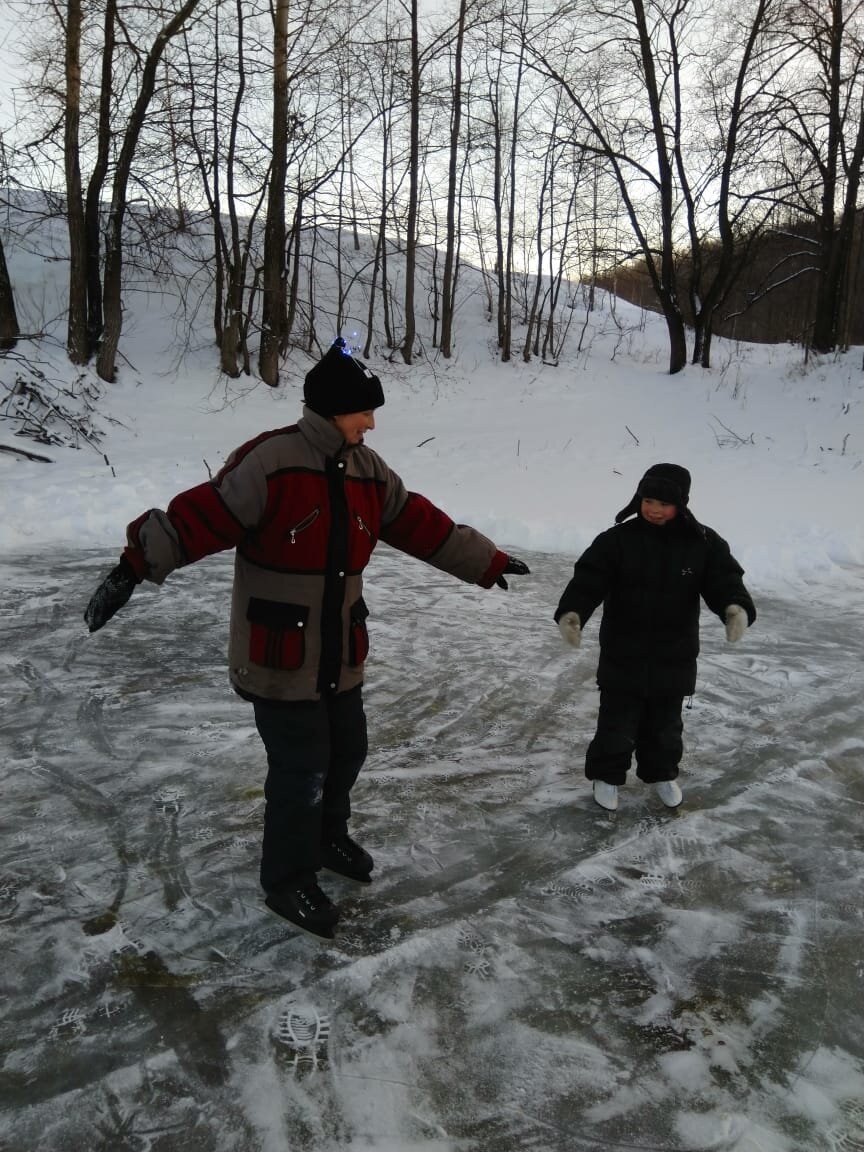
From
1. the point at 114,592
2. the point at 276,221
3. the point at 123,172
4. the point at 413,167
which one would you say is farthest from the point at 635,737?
the point at 413,167

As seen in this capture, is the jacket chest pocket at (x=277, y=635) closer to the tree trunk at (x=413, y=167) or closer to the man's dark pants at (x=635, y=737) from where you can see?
the man's dark pants at (x=635, y=737)

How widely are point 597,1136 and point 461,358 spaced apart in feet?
68.2

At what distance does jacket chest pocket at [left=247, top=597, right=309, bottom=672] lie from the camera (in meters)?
2.51

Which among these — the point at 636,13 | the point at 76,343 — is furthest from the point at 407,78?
the point at 76,343

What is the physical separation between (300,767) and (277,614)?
491 millimetres

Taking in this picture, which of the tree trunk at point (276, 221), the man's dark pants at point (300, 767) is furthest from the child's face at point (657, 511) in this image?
the tree trunk at point (276, 221)

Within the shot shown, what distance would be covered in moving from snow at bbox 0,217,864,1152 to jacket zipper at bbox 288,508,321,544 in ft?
4.14

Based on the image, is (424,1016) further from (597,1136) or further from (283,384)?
(283,384)

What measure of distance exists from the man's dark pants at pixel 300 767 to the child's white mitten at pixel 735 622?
4.95 feet

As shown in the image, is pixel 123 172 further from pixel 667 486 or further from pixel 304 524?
pixel 304 524

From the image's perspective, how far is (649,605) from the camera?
11.2ft

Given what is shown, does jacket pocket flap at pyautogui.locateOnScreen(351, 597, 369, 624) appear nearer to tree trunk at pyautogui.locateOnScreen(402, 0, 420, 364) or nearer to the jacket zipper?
the jacket zipper

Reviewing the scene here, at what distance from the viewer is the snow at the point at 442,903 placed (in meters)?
2.04

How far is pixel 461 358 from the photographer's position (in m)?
21.6
